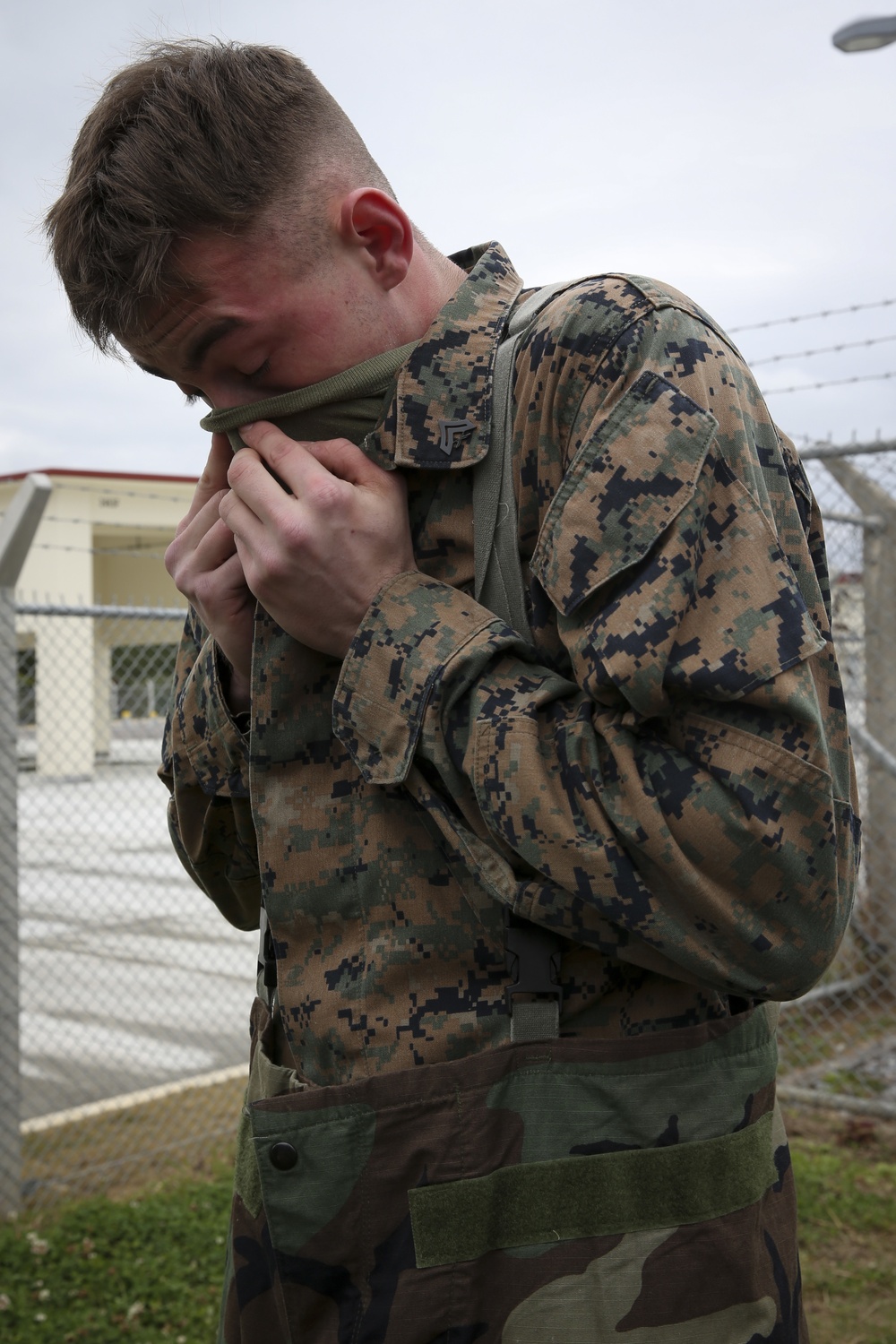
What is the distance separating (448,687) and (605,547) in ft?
0.69

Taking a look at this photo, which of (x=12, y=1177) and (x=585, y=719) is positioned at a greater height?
(x=585, y=719)

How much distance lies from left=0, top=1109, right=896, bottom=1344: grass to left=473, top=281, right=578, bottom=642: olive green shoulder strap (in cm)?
291

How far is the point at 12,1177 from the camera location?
407 centimetres

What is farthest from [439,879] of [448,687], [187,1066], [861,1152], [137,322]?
[187,1066]

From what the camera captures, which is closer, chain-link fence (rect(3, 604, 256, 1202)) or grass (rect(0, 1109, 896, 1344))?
grass (rect(0, 1109, 896, 1344))

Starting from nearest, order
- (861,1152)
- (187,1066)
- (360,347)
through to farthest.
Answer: (360,347) < (861,1152) < (187,1066)

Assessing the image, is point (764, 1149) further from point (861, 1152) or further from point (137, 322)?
point (861, 1152)

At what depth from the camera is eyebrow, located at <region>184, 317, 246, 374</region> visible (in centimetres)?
124

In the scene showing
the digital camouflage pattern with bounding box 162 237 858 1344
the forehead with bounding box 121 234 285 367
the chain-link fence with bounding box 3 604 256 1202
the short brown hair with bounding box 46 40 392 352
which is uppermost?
the short brown hair with bounding box 46 40 392 352

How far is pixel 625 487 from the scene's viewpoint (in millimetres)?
1048

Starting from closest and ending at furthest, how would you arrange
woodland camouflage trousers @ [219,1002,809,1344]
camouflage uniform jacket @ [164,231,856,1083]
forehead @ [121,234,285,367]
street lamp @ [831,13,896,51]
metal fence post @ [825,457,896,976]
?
camouflage uniform jacket @ [164,231,856,1083], woodland camouflage trousers @ [219,1002,809,1344], forehead @ [121,234,285,367], street lamp @ [831,13,896,51], metal fence post @ [825,457,896,976]

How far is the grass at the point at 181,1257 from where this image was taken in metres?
3.33

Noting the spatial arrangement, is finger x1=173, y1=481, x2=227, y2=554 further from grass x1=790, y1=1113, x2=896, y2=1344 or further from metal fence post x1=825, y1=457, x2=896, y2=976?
metal fence post x1=825, y1=457, x2=896, y2=976

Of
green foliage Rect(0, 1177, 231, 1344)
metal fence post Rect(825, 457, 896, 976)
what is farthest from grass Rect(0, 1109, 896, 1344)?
metal fence post Rect(825, 457, 896, 976)
